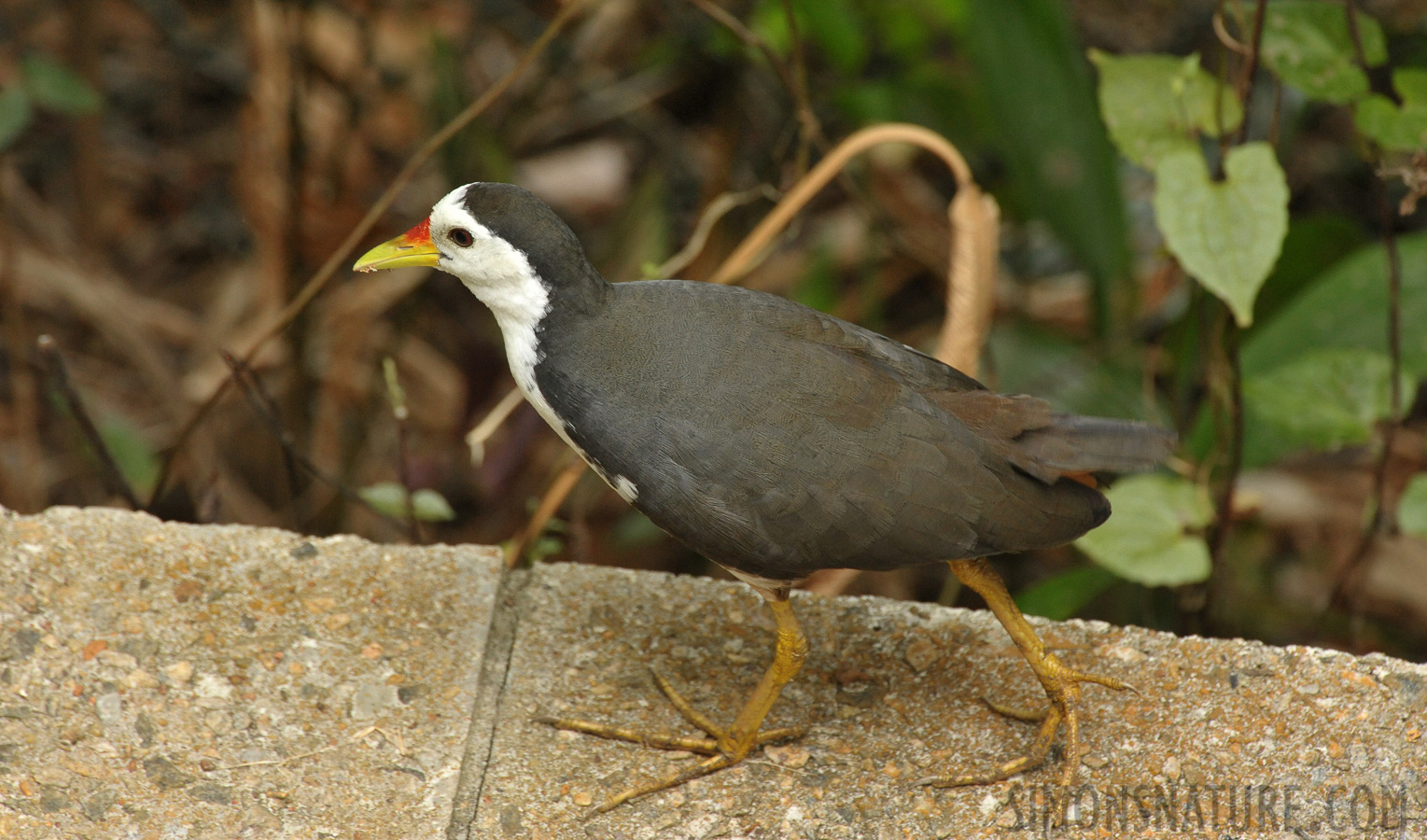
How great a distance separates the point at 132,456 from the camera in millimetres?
4145

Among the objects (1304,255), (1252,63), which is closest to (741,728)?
(1252,63)

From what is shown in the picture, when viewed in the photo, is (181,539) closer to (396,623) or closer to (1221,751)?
(396,623)

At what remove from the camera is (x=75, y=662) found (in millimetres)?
2402

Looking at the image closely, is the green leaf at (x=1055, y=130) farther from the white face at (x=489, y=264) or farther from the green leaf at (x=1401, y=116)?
the white face at (x=489, y=264)

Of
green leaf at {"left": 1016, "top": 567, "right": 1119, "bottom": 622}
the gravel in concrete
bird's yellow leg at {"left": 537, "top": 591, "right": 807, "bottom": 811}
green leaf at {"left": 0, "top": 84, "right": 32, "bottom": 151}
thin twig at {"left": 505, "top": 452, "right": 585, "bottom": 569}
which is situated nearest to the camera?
the gravel in concrete

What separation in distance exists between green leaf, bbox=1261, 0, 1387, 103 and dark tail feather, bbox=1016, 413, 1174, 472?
3.56 feet

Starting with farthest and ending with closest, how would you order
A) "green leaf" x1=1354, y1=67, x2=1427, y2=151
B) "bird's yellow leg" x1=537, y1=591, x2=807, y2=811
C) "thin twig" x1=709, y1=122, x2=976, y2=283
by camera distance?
"thin twig" x1=709, y1=122, x2=976, y2=283
"green leaf" x1=1354, y1=67, x2=1427, y2=151
"bird's yellow leg" x1=537, y1=591, x2=807, y2=811

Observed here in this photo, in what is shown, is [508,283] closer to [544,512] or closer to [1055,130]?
[544,512]

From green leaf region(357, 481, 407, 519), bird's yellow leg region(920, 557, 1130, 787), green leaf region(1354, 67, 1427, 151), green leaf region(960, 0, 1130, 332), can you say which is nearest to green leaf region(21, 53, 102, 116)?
green leaf region(357, 481, 407, 519)

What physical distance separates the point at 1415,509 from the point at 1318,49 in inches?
40.7

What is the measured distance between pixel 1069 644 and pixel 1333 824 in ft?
1.90

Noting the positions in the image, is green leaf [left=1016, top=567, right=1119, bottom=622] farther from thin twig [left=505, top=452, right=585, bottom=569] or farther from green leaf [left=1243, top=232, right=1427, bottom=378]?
thin twig [left=505, top=452, right=585, bottom=569]

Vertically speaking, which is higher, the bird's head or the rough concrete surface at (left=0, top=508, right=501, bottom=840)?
the bird's head

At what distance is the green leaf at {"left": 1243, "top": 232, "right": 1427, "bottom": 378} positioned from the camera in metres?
3.60
